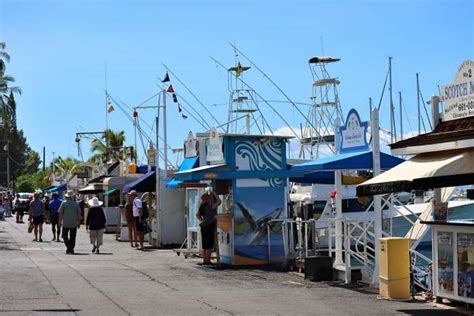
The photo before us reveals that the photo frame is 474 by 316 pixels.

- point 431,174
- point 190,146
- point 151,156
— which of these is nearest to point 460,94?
point 431,174

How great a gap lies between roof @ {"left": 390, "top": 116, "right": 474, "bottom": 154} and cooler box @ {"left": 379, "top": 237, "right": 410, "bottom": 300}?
166cm

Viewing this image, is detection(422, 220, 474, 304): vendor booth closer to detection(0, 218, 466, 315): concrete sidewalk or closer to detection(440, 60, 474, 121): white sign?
detection(0, 218, 466, 315): concrete sidewalk

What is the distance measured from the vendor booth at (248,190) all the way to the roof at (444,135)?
6651 millimetres

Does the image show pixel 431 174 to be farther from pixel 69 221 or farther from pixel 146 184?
pixel 146 184

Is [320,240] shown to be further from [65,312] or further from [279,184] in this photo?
[65,312]

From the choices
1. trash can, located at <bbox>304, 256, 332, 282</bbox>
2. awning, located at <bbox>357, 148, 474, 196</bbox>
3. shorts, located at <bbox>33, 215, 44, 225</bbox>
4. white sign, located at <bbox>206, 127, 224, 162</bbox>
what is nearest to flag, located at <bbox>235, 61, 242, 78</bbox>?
shorts, located at <bbox>33, 215, 44, 225</bbox>

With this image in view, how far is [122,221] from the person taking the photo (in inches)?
1208

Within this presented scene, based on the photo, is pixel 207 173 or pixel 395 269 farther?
pixel 207 173

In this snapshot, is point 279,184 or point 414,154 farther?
point 279,184

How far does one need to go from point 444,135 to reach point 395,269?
8.25 ft

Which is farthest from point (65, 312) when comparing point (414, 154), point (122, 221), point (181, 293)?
point (122, 221)

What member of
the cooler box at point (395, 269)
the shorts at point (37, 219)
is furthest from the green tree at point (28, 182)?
the cooler box at point (395, 269)

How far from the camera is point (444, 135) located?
12047 mm

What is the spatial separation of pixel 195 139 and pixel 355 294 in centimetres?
1004
